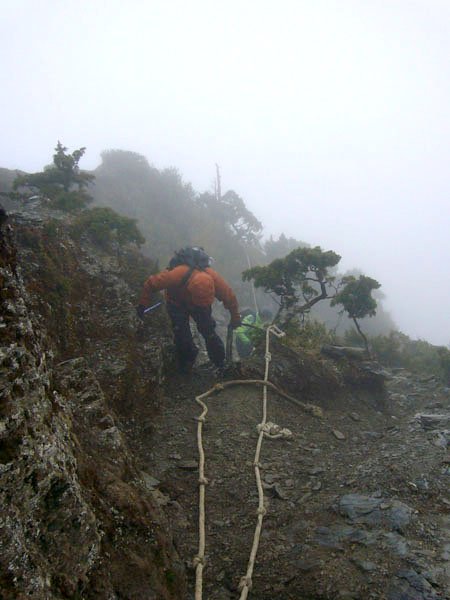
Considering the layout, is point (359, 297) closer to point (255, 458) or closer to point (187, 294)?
point (187, 294)

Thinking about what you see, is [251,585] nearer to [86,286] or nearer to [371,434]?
[371,434]

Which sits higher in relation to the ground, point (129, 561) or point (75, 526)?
point (75, 526)

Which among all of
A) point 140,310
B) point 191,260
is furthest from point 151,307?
point 191,260

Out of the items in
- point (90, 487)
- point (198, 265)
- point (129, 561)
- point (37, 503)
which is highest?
point (198, 265)

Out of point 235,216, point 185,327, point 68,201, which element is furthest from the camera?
point 235,216

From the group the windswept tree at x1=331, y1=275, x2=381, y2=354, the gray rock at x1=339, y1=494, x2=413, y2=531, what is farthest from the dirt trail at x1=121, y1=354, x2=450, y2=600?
the windswept tree at x1=331, y1=275, x2=381, y2=354

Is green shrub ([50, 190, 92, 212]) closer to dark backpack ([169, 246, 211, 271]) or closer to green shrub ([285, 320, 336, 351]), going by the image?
dark backpack ([169, 246, 211, 271])

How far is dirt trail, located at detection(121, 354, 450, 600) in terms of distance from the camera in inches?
144

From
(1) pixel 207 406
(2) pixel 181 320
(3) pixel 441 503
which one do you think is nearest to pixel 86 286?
(2) pixel 181 320

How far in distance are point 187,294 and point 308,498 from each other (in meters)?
4.48

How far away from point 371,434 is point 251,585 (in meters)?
4.47

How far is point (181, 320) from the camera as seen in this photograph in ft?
27.7

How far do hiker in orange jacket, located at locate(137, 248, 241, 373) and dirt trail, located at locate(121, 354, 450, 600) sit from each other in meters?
0.89

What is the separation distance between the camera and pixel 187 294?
8.37 meters
